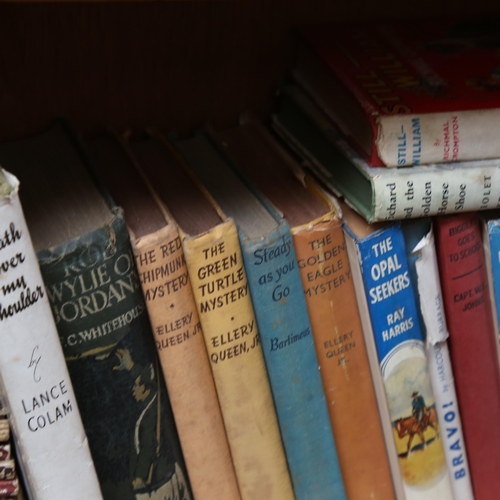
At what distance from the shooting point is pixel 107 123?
595mm

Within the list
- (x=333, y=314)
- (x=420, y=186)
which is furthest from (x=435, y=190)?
(x=333, y=314)

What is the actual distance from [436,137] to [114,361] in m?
0.31

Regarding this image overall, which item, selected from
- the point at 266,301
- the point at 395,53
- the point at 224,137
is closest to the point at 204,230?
the point at 266,301

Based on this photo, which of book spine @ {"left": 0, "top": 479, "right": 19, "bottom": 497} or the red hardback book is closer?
book spine @ {"left": 0, "top": 479, "right": 19, "bottom": 497}

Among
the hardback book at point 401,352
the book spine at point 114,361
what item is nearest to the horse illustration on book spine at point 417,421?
the hardback book at point 401,352

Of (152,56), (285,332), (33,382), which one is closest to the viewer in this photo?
(33,382)

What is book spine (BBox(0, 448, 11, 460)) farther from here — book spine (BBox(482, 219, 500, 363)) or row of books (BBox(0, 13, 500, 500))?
book spine (BBox(482, 219, 500, 363))

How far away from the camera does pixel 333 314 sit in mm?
490

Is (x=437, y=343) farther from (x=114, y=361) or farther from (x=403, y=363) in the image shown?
(x=114, y=361)

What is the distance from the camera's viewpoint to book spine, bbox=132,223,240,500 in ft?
1.37

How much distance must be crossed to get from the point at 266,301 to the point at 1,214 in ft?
0.69

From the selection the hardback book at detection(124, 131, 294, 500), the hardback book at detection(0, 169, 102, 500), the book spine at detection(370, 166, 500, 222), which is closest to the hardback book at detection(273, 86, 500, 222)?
the book spine at detection(370, 166, 500, 222)

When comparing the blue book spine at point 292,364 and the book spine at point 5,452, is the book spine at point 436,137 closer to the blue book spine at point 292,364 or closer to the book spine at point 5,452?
the blue book spine at point 292,364

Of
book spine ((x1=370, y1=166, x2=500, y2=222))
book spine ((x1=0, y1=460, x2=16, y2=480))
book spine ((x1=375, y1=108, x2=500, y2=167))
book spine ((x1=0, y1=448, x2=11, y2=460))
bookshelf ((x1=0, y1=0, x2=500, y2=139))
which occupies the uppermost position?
bookshelf ((x1=0, y1=0, x2=500, y2=139))
